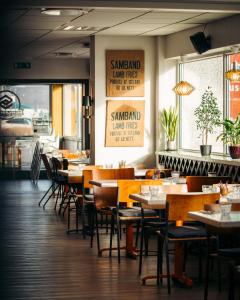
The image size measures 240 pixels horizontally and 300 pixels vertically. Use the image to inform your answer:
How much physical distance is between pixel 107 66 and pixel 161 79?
3.17ft

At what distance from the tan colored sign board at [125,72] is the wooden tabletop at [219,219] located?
6666 millimetres

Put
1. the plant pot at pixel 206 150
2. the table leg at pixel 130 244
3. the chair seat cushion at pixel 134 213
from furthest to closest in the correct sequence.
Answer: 1. the plant pot at pixel 206 150
2. the table leg at pixel 130 244
3. the chair seat cushion at pixel 134 213

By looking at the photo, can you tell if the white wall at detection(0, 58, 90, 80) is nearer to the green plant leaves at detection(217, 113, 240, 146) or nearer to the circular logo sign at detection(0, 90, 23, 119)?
the circular logo sign at detection(0, 90, 23, 119)

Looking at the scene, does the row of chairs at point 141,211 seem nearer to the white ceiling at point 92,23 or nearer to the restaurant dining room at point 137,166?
the restaurant dining room at point 137,166

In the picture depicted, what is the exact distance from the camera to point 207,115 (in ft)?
38.1

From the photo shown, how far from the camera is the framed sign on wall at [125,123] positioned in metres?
12.9

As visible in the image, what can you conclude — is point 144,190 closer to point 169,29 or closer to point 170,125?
point 169,29

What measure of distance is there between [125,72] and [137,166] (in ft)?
5.28

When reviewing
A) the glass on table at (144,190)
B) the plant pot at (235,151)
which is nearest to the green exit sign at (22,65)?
the plant pot at (235,151)

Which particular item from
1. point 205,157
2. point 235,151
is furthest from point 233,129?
point 205,157

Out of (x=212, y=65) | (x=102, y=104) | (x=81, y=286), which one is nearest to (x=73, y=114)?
(x=102, y=104)

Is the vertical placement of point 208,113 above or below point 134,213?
above

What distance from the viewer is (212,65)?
1202cm

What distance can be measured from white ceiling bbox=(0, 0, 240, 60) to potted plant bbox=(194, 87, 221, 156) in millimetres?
1137
